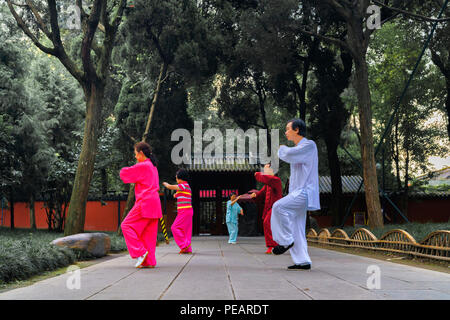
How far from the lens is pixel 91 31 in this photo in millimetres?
11516

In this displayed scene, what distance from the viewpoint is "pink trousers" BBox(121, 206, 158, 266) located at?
20.8ft

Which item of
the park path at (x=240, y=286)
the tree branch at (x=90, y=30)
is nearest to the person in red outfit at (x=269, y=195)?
the park path at (x=240, y=286)

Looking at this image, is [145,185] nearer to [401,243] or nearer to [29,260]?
[29,260]

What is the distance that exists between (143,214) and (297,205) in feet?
7.23

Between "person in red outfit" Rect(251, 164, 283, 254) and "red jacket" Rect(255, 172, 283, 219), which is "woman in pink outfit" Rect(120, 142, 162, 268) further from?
"red jacket" Rect(255, 172, 283, 219)

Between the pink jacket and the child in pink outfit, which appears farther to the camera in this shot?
the child in pink outfit

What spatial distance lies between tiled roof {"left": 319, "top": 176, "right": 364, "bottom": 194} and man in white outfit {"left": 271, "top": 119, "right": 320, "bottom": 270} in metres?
23.0

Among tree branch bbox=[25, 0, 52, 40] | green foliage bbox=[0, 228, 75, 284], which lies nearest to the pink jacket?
green foliage bbox=[0, 228, 75, 284]

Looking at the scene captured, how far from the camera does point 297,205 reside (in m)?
5.89

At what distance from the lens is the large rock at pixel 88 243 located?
8.50 metres
